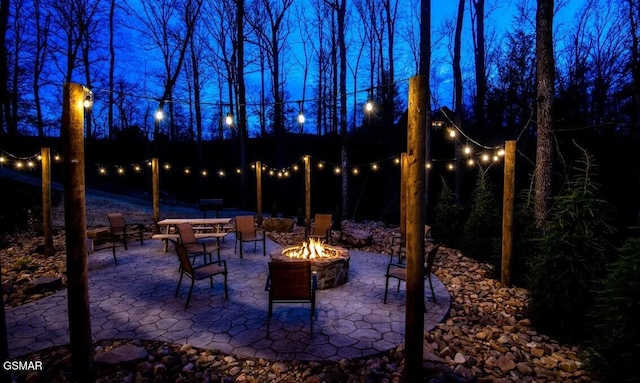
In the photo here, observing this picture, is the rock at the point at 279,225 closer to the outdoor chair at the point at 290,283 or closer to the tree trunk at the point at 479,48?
the outdoor chair at the point at 290,283

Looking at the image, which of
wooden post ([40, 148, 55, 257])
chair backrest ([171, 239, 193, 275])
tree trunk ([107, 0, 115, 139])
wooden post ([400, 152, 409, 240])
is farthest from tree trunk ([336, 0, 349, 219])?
tree trunk ([107, 0, 115, 139])

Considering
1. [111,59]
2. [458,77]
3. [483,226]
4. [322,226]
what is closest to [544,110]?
[483,226]

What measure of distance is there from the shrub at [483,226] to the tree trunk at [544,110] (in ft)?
3.80

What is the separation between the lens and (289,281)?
425 centimetres

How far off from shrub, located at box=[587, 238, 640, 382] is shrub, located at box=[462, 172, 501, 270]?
4309mm

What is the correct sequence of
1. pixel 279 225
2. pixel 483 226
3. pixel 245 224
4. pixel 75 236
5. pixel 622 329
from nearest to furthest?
pixel 622 329 < pixel 75 236 < pixel 483 226 < pixel 245 224 < pixel 279 225

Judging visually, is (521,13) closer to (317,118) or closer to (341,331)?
(317,118)

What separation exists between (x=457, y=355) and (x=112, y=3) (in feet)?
80.2

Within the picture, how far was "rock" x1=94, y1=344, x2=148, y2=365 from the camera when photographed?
3.43 m

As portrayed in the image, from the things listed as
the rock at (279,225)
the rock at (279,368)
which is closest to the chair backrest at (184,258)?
the rock at (279,368)

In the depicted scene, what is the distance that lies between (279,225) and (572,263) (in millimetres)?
9043

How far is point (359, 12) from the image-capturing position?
739 inches

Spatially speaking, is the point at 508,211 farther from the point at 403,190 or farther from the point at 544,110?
the point at 403,190

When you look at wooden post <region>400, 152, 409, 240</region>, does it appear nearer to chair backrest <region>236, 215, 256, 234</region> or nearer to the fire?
the fire
